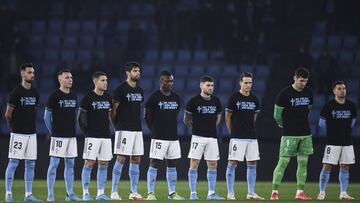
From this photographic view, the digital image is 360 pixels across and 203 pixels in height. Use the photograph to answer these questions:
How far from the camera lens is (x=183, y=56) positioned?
32.4 metres

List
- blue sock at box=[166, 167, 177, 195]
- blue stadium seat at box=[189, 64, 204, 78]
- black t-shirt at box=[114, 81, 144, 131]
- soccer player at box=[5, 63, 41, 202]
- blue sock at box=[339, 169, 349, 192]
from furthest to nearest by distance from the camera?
blue stadium seat at box=[189, 64, 204, 78] → blue sock at box=[339, 169, 349, 192] → black t-shirt at box=[114, 81, 144, 131] → blue sock at box=[166, 167, 177, 195] → soccer player at box=[5, 63, 41, 202]

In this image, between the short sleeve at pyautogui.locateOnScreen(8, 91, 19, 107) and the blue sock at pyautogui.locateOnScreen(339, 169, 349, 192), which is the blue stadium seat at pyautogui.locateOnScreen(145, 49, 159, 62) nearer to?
the blue sock at pyautogui.locateOnScreen(339, 169, 349, 192)

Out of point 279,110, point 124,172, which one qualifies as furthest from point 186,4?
point 279,110

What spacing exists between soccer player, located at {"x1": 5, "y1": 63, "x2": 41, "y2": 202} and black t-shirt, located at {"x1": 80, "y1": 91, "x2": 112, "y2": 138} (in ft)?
3.29

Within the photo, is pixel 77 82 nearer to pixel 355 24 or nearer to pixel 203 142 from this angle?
pixel 355 24

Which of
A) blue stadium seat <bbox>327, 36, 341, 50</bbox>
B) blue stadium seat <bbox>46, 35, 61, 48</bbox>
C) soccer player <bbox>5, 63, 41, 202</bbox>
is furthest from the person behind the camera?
blue stadium seat <bbox>46, 35, 61, 48</bbox>

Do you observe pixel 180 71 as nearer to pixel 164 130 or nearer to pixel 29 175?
pixel 164 130

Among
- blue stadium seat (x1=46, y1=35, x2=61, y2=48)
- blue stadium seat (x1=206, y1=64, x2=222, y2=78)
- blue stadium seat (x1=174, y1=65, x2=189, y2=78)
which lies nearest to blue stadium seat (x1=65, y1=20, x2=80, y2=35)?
blue stadium seat (x1=46, y1=35, x2=61, y2=48)

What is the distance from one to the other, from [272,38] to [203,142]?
→ 1229 centimetres

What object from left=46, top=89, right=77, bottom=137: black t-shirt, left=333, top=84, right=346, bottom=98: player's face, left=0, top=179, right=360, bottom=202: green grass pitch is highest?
left=333, top=84, right=346, bottom=98: player's face

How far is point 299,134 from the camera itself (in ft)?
66.0

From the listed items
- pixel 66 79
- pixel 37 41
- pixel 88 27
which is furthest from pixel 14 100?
pixel 88 27

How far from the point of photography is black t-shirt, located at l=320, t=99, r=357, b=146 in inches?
815

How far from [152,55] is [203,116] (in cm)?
1260
